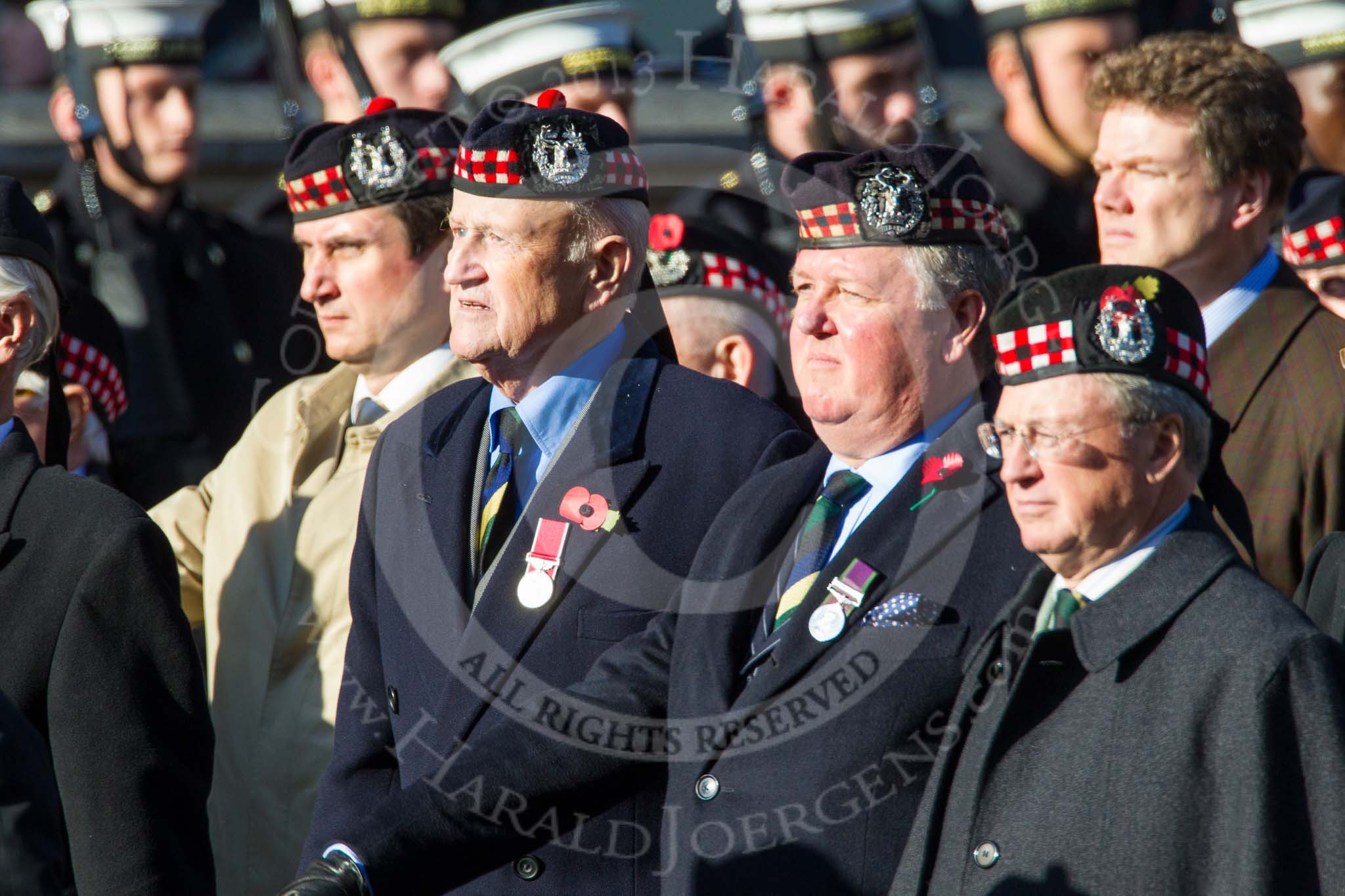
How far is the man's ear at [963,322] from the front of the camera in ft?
11.8

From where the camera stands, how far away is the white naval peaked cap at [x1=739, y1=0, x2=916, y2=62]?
247 inches

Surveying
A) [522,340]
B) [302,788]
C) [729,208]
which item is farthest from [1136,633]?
[729,208]

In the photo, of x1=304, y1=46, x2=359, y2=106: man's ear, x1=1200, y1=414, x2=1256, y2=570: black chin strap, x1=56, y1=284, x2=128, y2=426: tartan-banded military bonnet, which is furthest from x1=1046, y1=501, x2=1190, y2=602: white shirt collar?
x1=304, y1=46, x2=359, y2=106: man's ear

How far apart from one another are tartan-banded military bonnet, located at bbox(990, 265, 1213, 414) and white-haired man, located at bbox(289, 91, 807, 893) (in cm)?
79

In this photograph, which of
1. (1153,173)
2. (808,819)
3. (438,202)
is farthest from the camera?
→ (438,202)

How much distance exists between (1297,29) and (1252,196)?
2.09 m

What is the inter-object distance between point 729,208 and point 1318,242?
185 cm

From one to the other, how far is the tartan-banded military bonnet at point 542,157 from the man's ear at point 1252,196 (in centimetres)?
140

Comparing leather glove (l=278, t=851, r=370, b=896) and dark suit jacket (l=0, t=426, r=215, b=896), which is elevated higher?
dark suit jacket (l=0, t=426, r=215, b=896)

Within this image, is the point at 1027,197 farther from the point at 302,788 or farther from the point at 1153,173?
the point at 302,788

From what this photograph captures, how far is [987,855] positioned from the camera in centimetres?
301

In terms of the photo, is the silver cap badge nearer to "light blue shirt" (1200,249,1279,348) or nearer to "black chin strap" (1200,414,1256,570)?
"black chin strap" (1200,414,1256,570)

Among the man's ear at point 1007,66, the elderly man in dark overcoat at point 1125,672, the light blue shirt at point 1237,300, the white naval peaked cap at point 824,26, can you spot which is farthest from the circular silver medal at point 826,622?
the man's ear at point 1007,66

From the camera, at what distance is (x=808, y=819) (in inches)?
128
